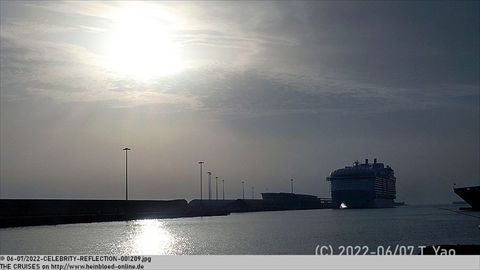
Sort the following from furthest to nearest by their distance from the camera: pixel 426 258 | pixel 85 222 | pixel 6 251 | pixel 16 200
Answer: pixel 85 222 → pixel 16 200 → pixel 6 251 → pixel 426 258

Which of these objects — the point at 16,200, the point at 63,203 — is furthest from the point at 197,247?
the point at 63,203

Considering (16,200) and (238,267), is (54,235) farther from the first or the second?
(238,267)

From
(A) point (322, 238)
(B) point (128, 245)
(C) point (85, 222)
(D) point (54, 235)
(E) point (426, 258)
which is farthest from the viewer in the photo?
(C) point (85, 222)

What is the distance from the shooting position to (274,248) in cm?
5491

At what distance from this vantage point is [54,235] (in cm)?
7325

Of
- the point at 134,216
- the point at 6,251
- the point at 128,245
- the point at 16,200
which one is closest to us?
the point at 6,251

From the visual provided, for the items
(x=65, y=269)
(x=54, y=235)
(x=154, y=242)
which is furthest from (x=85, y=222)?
(x=65, y=269)

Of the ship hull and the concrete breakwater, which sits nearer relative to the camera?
the concrete breakwater

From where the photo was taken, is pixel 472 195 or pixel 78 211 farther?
pixel 472 195

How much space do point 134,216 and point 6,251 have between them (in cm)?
8008

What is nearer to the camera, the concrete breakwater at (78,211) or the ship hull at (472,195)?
the concrete breakwater at (78,211)

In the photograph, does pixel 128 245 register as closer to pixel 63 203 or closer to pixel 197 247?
pixel 197 247

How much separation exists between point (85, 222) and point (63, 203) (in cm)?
1189

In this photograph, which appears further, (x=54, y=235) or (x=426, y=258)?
(x=54, y=235)
